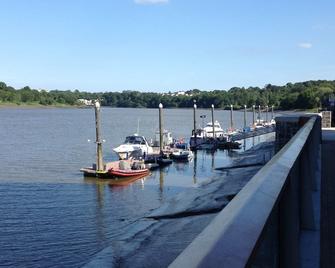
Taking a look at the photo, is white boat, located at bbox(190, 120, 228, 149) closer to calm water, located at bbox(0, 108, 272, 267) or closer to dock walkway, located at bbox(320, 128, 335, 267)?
calm water, located at bbox(0, 108, 272, 267)

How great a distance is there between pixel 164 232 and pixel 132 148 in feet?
104

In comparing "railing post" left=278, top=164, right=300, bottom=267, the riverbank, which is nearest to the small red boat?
the riverbank

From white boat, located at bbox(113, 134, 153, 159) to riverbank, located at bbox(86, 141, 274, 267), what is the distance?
2184 cm

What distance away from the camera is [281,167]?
340 centimetres

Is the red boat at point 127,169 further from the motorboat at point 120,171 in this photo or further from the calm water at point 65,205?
the calm water at point 65,205

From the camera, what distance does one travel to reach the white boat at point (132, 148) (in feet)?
173

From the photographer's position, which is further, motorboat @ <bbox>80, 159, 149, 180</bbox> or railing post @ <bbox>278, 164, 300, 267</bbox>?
motorboat @ <bbox>80, 159, 149, 180</bbox>

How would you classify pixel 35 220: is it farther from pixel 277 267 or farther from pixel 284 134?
pixel 277 267

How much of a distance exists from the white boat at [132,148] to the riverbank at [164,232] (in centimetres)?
2184

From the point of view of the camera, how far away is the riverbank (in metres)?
18.5

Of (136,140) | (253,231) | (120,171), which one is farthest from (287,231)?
(136,140)

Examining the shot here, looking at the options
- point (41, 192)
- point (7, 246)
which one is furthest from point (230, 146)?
point (7, 246)

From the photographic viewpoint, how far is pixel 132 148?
53281 mm

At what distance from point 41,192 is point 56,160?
19.6 metres
